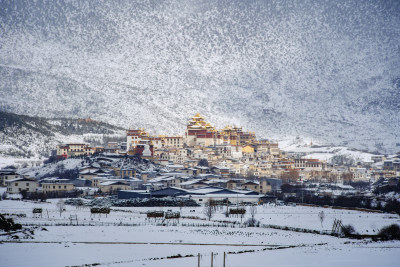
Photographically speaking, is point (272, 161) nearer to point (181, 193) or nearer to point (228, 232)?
point (181, 193)

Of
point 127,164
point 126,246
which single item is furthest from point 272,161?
point 126,246

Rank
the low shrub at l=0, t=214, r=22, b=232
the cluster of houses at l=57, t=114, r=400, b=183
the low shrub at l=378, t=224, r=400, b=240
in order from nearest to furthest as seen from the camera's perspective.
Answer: the low shrub at l=0, t=214, r=22, b=232 → the low shrub at l=378, t=224, r=400, b=240 → the cluster of houses at l=57, t=114, r=400, b=183

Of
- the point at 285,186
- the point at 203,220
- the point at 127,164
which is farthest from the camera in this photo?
the point at 127,164

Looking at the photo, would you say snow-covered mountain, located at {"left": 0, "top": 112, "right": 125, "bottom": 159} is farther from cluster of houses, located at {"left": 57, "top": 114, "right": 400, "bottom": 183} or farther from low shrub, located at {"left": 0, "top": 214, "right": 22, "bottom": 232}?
low shrub, located at {"left": 0, "top": 214, "right": 22, "bottom": 232}

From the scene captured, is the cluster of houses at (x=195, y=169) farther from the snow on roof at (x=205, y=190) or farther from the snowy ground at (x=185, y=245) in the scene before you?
the snowy ground at (x=185, y=245)

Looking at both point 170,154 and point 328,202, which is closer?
point 328,202

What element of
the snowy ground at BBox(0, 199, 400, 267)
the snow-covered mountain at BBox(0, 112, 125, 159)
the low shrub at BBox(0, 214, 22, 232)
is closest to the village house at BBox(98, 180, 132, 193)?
the snowy ground at BBox(0, 199, 400, 267)

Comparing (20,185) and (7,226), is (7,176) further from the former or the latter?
(7,226)
